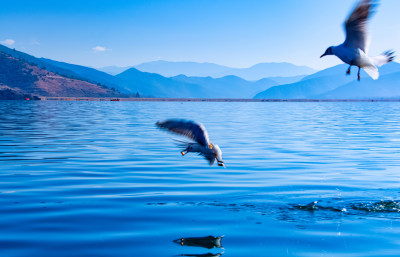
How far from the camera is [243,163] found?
83.3 ft

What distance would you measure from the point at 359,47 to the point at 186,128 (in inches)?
175

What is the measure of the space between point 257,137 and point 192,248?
94.9 feet

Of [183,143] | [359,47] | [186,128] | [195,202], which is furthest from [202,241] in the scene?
[359,47]

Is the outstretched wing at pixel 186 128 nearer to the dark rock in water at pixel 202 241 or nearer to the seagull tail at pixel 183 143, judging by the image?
the seagull tail at pixel 183 143

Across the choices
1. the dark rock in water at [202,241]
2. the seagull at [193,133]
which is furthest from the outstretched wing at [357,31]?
the dark rock in water at [202,241]

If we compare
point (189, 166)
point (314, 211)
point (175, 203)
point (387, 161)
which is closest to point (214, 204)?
point (175, 203)

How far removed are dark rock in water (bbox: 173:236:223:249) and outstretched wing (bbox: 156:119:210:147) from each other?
7.19ft

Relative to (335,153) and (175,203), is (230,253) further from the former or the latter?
(335,153)

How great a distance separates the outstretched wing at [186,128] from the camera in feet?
41.5

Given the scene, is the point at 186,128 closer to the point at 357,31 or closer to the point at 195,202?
the point at 195,202

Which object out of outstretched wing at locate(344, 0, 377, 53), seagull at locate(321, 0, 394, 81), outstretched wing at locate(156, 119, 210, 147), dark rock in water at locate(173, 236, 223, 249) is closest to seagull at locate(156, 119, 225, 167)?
outstretched wing at locate(156, 119, 210, 147)

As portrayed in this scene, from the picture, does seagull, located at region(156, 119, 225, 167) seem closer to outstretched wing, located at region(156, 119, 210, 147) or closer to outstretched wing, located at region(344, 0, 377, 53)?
outstretched wing, located at region(156, 119, 210, 147)

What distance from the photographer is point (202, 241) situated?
39.4 ft

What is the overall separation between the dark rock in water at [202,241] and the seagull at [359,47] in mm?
4780
